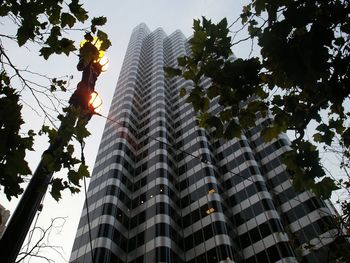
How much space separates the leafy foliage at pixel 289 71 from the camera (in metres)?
3.41

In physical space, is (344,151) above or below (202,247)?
below

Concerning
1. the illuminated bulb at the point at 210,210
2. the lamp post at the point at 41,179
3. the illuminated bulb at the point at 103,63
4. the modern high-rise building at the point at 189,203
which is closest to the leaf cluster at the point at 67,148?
the lamp post at the point at 41,179

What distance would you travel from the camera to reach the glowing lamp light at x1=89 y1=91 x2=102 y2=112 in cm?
381

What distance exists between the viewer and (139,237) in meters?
38.4

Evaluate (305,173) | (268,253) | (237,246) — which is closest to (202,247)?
(237,246)

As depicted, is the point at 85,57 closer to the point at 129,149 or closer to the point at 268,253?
the point at 268,253

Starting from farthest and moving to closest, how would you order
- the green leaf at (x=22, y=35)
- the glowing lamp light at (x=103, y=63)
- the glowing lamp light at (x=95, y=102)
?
the glowing lamp light at (x=103, y=63) < the green leaf at (x=22, y=35) < the glowing lamp light at (x=95, y=102)

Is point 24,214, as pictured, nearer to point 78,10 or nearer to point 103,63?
point 103,63

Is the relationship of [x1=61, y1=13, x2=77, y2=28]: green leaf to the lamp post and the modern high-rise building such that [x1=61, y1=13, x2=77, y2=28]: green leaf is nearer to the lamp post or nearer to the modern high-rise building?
the lamp post

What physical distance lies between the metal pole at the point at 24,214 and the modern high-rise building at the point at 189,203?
28848mm

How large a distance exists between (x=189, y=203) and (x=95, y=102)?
40431 millimetres

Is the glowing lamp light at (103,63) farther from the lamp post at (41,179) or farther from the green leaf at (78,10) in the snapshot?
the green leaf at (78,10)

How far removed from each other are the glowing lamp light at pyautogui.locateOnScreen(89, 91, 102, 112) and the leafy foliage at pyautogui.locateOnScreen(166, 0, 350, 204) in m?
1.02

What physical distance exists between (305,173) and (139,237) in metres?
36.8
